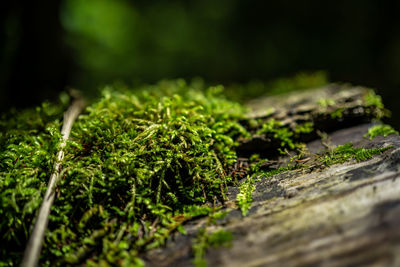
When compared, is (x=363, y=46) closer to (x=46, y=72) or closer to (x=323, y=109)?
(x=323, y=109)

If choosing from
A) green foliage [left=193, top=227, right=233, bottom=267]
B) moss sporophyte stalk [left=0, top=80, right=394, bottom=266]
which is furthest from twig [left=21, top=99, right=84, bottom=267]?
green foliage [left=193, top=227, right=233, bottom=267]

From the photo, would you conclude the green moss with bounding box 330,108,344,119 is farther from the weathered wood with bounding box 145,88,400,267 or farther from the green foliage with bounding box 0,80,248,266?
the green foliage with bounding box 0,80,248,266

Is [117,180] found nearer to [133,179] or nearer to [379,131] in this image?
[133,179]

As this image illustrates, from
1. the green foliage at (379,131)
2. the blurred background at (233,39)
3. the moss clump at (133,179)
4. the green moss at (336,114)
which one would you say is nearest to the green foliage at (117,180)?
the moss clump at (133,179)

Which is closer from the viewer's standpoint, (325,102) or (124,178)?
(124,178)

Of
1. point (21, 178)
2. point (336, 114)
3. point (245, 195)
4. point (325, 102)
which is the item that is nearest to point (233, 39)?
point (325, 102)

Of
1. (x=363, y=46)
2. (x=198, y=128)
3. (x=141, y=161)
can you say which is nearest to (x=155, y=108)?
(x=198, y=128)
